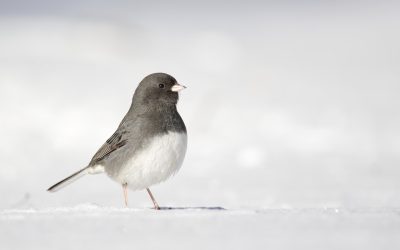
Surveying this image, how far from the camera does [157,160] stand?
497cm

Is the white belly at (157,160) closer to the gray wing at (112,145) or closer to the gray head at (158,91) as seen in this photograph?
the gray wing at (112,145)

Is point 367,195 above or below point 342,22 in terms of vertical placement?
below

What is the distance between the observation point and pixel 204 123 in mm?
8859

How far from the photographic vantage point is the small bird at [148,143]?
197 inches

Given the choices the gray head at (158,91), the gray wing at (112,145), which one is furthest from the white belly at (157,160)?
the gray head at (158,91)

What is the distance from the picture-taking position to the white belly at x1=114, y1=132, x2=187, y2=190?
16.3 feet

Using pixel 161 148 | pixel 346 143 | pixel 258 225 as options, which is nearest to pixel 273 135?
pixel 346 143

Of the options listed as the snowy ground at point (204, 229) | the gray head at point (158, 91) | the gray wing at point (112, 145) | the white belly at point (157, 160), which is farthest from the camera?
the gray head at point (158, 91)

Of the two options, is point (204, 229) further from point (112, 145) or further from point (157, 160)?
point (112, 145)

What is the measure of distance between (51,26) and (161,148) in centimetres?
801

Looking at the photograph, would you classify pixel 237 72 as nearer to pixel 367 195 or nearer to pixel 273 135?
pixel 273 135

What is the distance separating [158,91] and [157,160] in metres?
0.73

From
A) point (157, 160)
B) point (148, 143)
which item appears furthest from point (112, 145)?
point (157, 160)

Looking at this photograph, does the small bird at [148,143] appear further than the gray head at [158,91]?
No
